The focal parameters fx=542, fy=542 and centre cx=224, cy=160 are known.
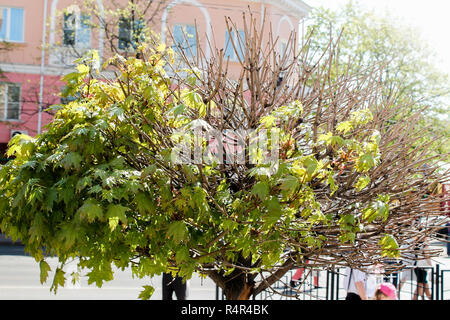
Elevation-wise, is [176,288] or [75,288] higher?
[176,288]

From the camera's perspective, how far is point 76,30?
19906 millimetres

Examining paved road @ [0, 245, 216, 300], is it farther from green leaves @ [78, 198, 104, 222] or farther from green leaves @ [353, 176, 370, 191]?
green leaves @ [78, 198, 104, 222]

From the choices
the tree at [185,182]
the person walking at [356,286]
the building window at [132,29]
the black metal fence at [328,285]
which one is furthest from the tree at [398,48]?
the tree at [185,182]

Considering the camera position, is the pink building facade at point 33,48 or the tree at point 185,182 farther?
the pink building facade at point 33,48

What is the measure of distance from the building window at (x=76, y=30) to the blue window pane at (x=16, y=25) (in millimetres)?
2935

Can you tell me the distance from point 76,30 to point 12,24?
11.2 ft

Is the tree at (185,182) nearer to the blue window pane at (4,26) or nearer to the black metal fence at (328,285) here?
the black metal fence at (328,285)

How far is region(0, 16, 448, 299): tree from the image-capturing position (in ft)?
10.1

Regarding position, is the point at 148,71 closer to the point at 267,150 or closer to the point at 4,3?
the point at 267,150

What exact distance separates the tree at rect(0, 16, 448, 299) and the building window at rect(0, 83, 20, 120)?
731 inches

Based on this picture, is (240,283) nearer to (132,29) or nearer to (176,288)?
(176,288)

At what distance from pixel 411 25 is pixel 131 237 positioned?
22.3 meters

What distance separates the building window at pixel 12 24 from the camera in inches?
840

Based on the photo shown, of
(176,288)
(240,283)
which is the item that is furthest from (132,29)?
(240,283)
